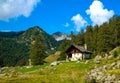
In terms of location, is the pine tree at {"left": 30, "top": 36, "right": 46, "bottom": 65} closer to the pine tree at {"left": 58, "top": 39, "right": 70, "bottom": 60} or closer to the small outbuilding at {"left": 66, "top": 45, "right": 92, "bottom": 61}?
the small outbuilding at {"left": 66, "top": 45, "right": 92, "bottom": 61}

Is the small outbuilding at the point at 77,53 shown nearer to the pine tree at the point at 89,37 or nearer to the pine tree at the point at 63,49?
the pine tree at the point at 63,49

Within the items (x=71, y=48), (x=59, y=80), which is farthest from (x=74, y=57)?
(x=59, y=80)

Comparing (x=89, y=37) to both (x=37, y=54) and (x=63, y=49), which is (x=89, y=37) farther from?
(x=37, y=54)

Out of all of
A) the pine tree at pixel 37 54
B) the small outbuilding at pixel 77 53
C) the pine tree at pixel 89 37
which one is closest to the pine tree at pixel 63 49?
the pine tree at pixel 89 37

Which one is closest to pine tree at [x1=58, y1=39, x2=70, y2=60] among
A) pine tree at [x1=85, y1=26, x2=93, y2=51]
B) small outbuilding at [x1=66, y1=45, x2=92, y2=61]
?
pine tree at [x1=85, y1=26, x2=93, y2=51]

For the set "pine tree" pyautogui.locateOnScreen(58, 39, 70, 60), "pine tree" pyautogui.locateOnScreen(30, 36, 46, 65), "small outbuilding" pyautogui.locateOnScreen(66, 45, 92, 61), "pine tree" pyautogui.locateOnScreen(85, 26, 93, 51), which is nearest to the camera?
"small outbuilding" pyautogui.locateOnScreen(66, 45, 92, 61)

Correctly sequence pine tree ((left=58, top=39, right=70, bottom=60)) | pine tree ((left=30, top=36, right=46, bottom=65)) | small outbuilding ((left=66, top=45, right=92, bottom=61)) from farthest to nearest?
pine tree ((left=58, top=39, right=70, bottom=60)) → pine tree ((left=30, top=36, right=46, bottom=65)) → small outbuilding ((left=66, top=45, right=92, bottom=61))

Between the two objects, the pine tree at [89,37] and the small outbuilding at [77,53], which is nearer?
the small outbuilding at [77,53]

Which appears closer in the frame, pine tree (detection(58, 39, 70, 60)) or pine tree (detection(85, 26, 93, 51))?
pine tree (detection(58, 39, 70, 60))

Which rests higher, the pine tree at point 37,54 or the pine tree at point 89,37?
the pine tree at point 89,37

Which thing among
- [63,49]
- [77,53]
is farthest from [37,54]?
[63,49]

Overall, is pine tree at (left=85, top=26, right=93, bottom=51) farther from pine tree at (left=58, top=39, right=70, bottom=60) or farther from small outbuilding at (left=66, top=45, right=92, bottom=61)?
small outbuilding at (left=66, top=45, right=92, bottom=61)

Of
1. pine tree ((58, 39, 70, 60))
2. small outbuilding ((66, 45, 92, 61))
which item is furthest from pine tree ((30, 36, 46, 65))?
pine tree ((58, 39, 70, 60))

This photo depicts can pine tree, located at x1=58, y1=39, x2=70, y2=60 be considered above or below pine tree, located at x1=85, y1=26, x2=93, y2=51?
below
